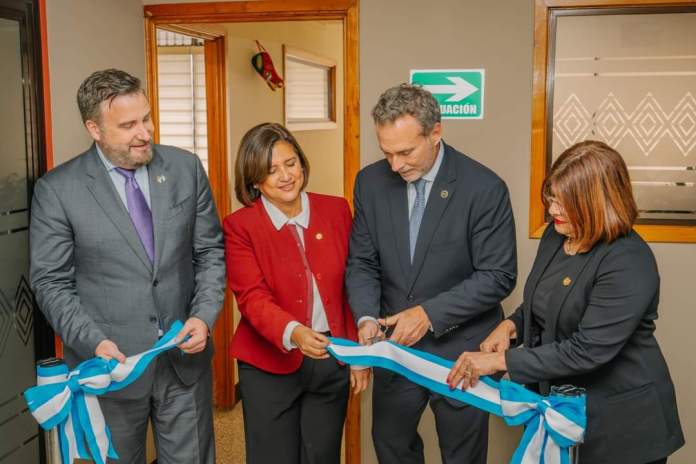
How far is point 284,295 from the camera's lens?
99.3 inches

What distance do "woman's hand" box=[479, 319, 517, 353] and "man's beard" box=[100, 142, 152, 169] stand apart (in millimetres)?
1252

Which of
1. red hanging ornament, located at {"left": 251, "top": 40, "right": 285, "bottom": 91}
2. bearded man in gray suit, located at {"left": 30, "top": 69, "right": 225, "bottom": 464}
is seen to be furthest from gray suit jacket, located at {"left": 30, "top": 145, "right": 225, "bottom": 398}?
red hanging ornament, located at {"left": 251, "top": 40, "right": 285, "bottom": 91}

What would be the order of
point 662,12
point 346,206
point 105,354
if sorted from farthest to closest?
point 662,12 → point 346,206 → point 105,354

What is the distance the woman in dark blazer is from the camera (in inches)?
76.8

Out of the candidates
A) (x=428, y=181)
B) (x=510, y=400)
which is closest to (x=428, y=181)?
(x=428, y=181)

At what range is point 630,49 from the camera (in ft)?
10.5

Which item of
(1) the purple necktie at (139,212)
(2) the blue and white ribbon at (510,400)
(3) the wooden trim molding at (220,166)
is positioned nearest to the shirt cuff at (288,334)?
(2) the blue and white ribbon at (510,400)

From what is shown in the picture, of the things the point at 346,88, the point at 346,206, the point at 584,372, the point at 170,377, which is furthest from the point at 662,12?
the point at 170,377

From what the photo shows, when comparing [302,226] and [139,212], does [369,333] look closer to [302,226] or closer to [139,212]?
[302,226]

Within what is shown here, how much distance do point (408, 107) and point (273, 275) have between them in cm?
72

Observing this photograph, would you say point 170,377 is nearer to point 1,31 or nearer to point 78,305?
point 78,305

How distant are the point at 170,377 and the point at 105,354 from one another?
327 millimetres

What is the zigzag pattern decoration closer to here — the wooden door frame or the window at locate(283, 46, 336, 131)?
the wooden door frame

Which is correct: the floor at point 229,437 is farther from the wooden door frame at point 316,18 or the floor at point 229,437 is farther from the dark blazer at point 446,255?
the dark blazer at point 446,255
